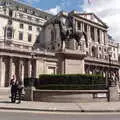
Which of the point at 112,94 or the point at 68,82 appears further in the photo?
the point at 112,94

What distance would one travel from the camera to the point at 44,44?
11281cm

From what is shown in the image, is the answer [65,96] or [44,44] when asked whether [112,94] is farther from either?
[44,44]

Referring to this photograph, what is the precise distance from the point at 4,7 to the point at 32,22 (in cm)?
1275

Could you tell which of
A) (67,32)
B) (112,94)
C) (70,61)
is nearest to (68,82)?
(70,61)

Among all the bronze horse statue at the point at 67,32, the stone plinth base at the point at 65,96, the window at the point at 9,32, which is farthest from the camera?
the window at the point at 9,32

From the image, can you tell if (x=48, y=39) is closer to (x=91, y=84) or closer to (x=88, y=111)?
(x=91, y=84)

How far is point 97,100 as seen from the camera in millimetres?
26250

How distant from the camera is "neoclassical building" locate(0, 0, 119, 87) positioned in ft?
104

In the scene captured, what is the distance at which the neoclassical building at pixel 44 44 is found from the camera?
31766 millimetres

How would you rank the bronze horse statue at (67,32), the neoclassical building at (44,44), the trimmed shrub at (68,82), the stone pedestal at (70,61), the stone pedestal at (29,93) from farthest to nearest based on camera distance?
the neoclassical building at (44,44) < the bronze horse statue at (67,32) < the stone pedestal at (70,61) < the trimmed shrub at (68,82) < the stone pedestal at (29,93)

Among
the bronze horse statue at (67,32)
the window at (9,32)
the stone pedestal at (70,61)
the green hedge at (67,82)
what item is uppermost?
the window at (9,32)

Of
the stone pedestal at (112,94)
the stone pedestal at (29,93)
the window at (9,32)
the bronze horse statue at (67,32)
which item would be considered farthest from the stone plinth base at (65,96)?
the window at (9,32)

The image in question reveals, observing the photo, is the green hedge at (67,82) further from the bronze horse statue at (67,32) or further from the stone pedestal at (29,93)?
the bronze horse statue at (67,32)

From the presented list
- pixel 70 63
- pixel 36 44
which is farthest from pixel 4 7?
pixel 70 63
